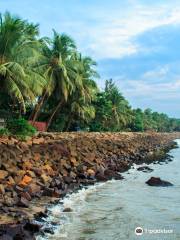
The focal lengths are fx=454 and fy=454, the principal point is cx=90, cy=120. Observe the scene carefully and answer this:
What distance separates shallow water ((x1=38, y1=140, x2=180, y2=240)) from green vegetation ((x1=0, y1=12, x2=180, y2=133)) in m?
7.86

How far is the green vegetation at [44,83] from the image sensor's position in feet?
75.7

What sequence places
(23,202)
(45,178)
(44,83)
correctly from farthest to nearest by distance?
Result: (44,83), (45,178), (23,202)

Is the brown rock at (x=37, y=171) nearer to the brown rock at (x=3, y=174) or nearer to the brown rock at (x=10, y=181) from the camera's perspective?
the brown rock at (x=3, y=174)

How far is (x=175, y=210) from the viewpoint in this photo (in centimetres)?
1305

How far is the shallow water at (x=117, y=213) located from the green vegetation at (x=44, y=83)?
309 inches

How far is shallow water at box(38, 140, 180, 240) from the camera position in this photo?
10.1 meters

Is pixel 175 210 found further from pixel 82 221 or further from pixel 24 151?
pixel 24 151

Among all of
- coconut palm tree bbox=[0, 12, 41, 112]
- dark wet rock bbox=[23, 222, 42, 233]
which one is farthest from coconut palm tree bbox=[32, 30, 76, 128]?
dark wet rock bbox=[23, 222, 42, 233]

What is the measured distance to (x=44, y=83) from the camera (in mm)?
26297

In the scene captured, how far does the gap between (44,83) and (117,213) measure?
49.4ft

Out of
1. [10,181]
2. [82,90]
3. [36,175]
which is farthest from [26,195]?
[82,90]

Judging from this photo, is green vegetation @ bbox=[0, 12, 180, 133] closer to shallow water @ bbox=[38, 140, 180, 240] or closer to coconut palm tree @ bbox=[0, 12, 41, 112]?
coconut palm tree @ bbox=[0, 12, 41, 112]

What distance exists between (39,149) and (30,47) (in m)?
7.40

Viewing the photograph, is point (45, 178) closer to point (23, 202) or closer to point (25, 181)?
point (25, 181)
